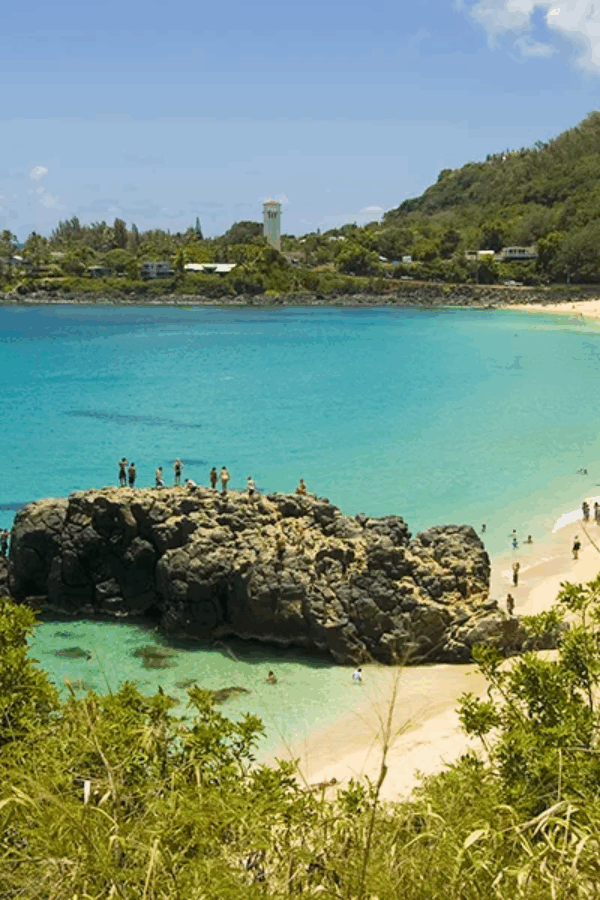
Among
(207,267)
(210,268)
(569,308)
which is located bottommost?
(569,308)

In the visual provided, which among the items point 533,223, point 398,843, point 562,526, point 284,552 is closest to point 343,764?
point 284,552

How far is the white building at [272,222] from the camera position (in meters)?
177

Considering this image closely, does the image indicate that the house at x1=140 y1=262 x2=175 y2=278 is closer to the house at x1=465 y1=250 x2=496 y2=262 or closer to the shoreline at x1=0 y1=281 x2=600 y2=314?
the shoreline at x1=0 y1=281 x2=600 y2=314

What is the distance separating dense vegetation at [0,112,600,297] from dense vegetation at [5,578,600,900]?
124288 mm

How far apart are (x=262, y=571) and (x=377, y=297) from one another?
128011 millimetres

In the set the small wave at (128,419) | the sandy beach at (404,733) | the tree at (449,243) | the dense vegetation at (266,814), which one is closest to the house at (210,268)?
the tree at (449,243)

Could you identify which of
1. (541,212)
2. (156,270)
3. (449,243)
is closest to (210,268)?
(156,270)

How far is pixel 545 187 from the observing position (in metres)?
162

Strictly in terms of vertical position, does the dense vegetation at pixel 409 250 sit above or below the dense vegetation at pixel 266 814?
above

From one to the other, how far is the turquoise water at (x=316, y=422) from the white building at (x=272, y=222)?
259ft

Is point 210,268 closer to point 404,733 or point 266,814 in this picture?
point 404,733

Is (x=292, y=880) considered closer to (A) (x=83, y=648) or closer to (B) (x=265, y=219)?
(A) (x=83, y=648)

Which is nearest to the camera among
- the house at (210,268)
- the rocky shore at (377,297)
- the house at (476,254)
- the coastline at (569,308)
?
the coastline at (569,308)

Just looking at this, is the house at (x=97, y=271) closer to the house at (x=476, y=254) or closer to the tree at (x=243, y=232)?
the tree at (x=243, y=232)
